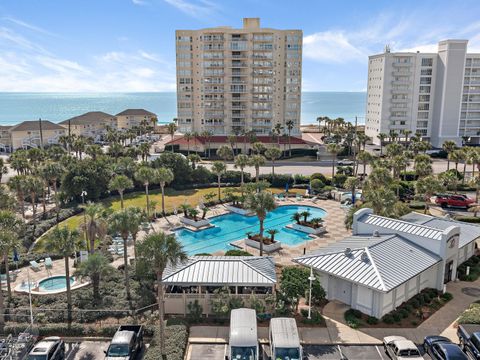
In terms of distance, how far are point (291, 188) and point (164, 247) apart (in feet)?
144

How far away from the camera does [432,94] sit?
104 metres

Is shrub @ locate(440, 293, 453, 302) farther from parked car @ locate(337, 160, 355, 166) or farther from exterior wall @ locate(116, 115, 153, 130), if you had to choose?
exterior wall @ locate(116, 115, 153, 130)

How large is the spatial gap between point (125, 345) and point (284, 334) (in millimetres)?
8194

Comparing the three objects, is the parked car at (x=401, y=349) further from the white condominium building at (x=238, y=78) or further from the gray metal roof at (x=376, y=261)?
the white condominium building at (x=238, y=78)

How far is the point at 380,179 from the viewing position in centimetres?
4503

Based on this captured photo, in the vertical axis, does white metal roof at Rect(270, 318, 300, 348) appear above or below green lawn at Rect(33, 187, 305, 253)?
above

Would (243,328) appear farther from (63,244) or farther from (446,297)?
(446,297)

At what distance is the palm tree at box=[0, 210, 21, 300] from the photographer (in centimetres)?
2656

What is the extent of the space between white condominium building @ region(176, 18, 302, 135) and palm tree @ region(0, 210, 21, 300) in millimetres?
74067

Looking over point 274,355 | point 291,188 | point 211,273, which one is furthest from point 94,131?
point 274,355

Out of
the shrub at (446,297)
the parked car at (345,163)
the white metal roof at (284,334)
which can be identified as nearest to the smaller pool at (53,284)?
the white metal roof at (284,334)

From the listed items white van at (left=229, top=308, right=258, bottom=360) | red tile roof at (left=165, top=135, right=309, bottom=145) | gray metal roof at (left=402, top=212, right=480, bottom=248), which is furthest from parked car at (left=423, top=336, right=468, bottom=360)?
red tile roof at (left=165, top=135, right=309, bottom=145)

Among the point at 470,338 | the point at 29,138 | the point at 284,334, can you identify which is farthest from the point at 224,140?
the point at 470,338

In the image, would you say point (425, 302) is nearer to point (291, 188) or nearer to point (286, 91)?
point (291, 188)
